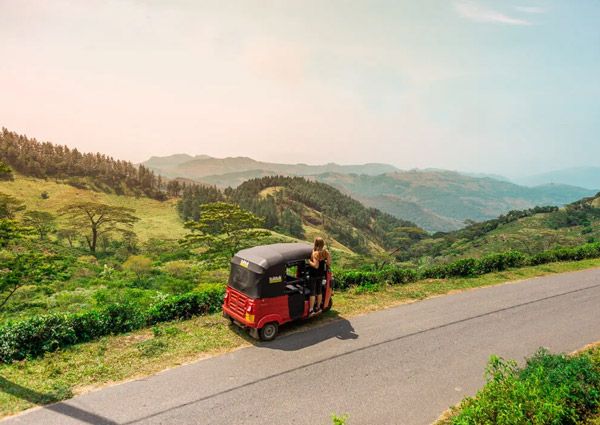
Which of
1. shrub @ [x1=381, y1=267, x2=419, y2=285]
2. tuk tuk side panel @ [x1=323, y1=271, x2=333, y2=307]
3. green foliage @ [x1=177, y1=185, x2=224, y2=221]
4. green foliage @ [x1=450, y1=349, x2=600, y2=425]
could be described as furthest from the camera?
green foliage @ [x1=177, y1=185, x2=224, y2=221]

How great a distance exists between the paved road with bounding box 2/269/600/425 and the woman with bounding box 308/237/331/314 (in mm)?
1005

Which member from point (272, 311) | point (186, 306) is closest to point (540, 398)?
point (272, 311)

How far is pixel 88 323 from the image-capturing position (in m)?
11.8

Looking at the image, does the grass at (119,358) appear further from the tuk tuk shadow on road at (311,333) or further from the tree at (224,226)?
the tree at (224,226)

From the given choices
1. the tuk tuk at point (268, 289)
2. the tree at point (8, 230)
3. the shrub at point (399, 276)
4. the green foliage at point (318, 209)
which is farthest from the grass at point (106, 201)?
the tuk tuk at point (268, 289)

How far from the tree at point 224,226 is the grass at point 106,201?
2022cm

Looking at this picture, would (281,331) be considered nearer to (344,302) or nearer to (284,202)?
(344,302)

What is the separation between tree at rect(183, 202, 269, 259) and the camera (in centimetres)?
3584

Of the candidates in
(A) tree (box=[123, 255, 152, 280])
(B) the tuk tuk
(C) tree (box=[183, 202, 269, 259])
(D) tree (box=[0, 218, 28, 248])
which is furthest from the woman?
(A) tree (box=[123, 255, 152, 280])

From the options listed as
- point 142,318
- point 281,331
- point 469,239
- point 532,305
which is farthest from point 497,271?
point 469,239

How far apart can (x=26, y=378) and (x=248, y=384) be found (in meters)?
5.71

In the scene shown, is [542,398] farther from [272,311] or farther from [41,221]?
[41,221]

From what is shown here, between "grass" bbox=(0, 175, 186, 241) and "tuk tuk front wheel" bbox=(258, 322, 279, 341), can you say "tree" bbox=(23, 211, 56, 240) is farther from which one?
"tuk tuk front wheel" bbox=(258, 322, 279, 341)

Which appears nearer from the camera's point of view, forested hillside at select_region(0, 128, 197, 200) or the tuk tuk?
the tuk tuk
